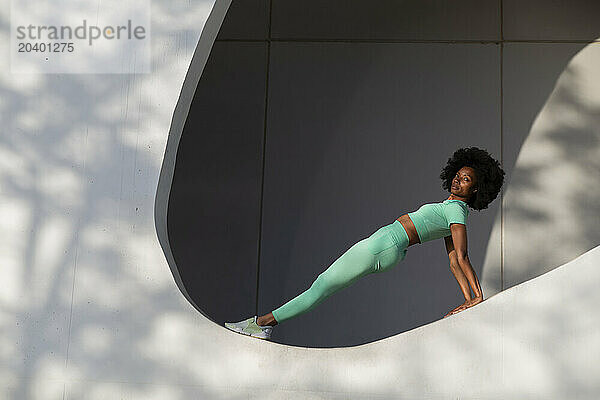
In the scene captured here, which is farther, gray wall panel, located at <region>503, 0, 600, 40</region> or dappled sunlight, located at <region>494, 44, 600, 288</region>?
gray wall panel, located at <region>503, 0, 600, 40</region>

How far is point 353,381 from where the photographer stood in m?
3.82

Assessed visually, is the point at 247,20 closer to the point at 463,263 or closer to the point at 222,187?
the point at 222,187

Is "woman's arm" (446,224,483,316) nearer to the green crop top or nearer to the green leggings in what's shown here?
the green crop top

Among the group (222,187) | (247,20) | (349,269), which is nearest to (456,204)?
(349,269)

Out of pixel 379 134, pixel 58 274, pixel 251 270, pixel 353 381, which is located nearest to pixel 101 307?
pixel 58 274

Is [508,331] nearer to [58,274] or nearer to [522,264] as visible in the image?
[58,274]

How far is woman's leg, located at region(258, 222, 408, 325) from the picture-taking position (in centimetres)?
411

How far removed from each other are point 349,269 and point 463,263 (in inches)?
22.7

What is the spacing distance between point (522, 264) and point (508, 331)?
9.52ft

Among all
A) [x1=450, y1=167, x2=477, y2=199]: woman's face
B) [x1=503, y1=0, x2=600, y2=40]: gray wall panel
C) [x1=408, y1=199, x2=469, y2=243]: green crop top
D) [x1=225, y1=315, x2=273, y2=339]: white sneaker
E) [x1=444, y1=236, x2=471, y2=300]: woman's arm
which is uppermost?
[x1=503, y1=0, x2=600, y2=40]: gray wall panel

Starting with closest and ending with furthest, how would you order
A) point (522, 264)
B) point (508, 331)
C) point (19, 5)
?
point (508, 331)
point (19, 5)
point (522, 264)

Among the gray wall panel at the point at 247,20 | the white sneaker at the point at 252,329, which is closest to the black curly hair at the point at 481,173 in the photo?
the white sneaker at the point at 252,329

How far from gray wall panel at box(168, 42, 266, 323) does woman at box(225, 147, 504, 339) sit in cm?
266

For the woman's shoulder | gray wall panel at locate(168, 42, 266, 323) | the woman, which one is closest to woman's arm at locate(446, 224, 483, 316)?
the woman
